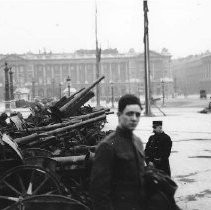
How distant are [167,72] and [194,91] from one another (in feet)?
48.7

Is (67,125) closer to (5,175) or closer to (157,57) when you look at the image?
(5,175)

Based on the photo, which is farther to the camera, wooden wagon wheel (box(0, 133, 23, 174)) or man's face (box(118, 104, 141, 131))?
wooden wagon wheel (box(0, 133, 23, 174))

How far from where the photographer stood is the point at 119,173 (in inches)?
124

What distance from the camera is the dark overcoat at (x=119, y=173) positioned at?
3.06 meters

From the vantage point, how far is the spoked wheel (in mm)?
4852

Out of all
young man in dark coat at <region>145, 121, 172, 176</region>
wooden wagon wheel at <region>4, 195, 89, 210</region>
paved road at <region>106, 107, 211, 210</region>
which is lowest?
paved road at <region>106, 107, 211, 210</region>

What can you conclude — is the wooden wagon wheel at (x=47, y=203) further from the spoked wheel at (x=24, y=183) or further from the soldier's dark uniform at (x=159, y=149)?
the soldier's dark uniform at (x=159, y=149)

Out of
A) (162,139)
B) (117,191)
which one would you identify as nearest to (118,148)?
(117,191)

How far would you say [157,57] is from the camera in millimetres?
125188

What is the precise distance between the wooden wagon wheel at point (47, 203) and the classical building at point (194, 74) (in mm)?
115219

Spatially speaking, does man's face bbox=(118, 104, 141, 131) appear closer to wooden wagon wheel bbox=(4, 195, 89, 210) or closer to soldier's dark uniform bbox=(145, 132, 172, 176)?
wooden wagon wheel bbox=(4, 195, 89, 210)

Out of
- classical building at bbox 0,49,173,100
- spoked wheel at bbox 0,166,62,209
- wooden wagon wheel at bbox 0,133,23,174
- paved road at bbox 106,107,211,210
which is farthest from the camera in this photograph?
classical building at bbox 0,49,173,100

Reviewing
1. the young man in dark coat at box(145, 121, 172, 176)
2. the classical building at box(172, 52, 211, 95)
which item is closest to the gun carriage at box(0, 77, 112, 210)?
the young man in dark coat at box(145, 121, 172, 176)

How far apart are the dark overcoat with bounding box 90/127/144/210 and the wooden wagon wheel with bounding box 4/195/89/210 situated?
1.51m
